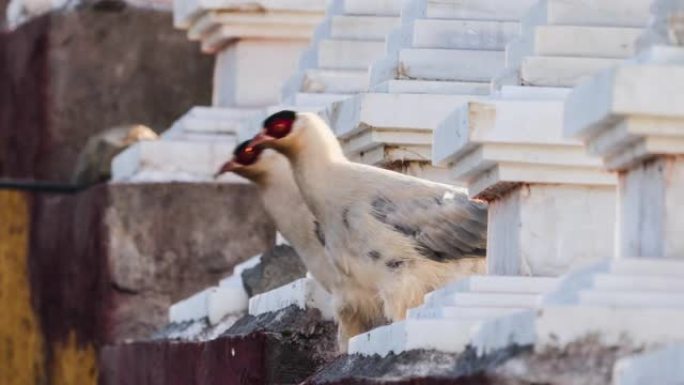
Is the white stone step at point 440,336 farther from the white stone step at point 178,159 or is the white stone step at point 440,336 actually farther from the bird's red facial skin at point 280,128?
the white stone step at point 178,159

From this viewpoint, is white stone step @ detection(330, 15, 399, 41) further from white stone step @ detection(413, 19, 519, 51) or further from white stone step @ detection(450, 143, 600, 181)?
white stone step @ detection(450, 143, 600, 181)

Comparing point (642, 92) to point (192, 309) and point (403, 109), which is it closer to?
point (403, 109)

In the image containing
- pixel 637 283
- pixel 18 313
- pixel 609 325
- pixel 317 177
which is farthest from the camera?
pixel 18 313

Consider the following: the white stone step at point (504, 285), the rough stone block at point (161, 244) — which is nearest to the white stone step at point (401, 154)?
the white stone step at point (504, 285)

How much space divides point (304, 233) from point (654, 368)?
4.51 metres

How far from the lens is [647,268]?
688 cm

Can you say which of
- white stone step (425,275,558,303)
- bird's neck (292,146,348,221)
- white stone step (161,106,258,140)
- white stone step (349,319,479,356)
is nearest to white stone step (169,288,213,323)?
white stone step (161,106,258,140)

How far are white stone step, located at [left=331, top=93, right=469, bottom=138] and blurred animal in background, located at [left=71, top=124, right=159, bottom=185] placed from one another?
618 centimetres

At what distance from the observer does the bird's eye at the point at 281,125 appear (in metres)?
10.2

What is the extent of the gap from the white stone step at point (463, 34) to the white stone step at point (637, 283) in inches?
149

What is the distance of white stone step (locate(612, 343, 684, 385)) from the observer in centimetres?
616

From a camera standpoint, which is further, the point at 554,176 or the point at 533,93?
the point at 533,93

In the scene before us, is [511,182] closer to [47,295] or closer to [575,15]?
[575,15]

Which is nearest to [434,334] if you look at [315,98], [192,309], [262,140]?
[262,140]
